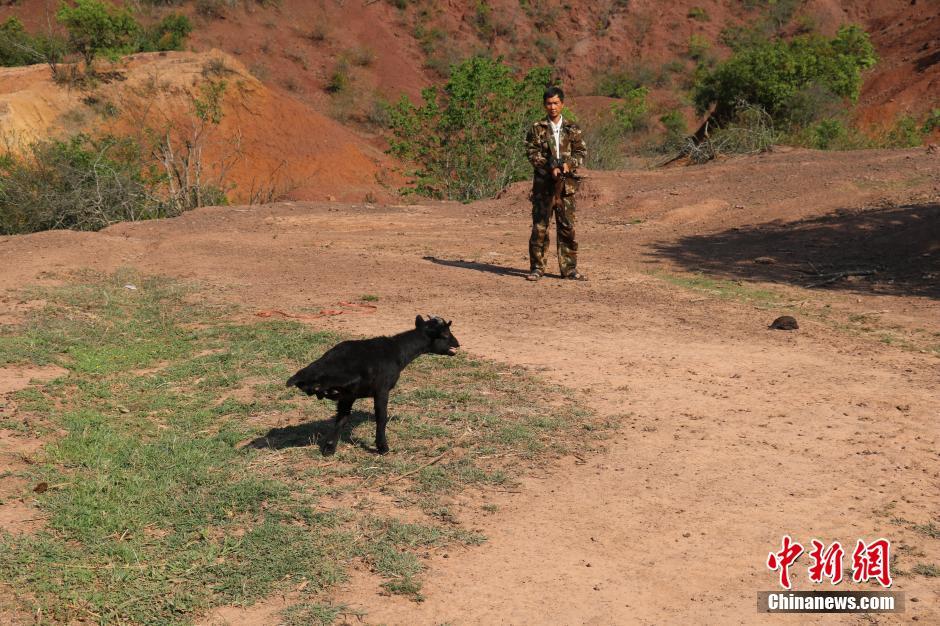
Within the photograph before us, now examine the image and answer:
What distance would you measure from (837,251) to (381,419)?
30.8 ft

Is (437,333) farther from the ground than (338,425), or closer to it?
farther from the ground

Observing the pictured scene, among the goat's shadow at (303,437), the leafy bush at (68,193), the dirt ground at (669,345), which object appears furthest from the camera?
the leafy bush at (68,193)

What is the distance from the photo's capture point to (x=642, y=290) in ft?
33.4

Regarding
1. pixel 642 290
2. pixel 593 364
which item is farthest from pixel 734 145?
pixel 593 364

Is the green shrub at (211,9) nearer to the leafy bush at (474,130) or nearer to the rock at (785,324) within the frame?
the leafy bush at (474,130)

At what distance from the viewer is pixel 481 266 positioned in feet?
38.8

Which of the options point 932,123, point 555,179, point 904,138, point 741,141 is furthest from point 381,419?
point 932,123

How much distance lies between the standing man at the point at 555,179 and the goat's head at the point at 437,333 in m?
5.05

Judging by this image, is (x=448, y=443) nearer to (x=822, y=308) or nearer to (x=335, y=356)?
(x=335, y=356)

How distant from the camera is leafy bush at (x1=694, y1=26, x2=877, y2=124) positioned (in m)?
25.1

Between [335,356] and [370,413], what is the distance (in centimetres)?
129

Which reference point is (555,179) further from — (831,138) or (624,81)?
(624,81)

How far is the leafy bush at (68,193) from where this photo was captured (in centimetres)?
1612

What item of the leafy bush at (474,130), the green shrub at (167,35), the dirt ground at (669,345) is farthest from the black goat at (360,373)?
the green shrub at (167,35)
